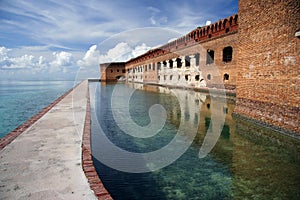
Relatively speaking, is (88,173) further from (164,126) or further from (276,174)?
(164,126)

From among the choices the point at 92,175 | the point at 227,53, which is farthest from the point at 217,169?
the point at 227,53

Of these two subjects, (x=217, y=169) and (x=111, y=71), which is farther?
(x=111, y=71)

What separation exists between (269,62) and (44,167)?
6337 mm

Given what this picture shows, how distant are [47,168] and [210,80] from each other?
1384cm

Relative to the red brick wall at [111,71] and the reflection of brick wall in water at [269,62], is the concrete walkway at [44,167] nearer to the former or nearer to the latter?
the reflection of brick wall in water at [269,62]

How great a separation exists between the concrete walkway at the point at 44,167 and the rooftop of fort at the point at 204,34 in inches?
481

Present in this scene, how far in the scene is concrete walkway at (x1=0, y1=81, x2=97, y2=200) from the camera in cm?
228

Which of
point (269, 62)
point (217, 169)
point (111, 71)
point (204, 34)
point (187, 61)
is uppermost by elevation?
point (204, 34)

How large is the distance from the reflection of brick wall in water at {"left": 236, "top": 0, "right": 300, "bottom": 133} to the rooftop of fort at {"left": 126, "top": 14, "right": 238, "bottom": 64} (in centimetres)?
632

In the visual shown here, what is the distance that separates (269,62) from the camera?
591cm

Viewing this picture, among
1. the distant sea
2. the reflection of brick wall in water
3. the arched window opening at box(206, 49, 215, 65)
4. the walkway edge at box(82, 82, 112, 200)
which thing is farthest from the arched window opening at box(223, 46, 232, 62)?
the walkway edge at box(82, 82, 112, 200)

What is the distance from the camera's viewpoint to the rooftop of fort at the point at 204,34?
43.3ft

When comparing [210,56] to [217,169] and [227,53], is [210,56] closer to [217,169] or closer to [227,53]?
[227,53]

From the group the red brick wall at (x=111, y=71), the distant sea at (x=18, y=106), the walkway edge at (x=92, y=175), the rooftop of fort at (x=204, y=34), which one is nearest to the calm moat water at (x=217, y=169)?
the walkway edge at (x=92, y=175)
